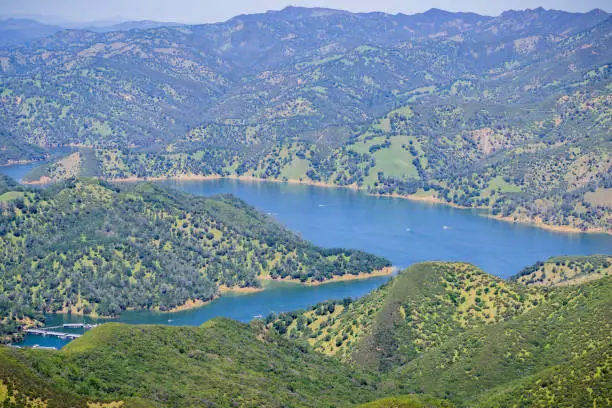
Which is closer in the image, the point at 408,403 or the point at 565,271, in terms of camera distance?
the point at 408,403

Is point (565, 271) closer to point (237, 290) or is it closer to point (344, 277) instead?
point (344, 277)

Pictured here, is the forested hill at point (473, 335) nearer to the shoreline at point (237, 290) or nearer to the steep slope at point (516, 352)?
the steep slope at point (516, 352)

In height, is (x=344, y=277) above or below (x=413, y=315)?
below

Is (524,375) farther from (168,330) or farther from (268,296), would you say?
(268,296)

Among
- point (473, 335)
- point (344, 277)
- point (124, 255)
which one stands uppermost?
point (473, 335)

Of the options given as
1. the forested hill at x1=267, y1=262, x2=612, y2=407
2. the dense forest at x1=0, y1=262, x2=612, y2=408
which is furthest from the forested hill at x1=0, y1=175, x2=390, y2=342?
the forested hill at x1=267, y1=262, x2=612, y2=407

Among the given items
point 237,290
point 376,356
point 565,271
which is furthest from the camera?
point 237,290

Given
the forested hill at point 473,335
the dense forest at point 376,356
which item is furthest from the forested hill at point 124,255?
the forested hill at point 473,335

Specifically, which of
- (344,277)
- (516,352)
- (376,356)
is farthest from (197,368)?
(344,277)
